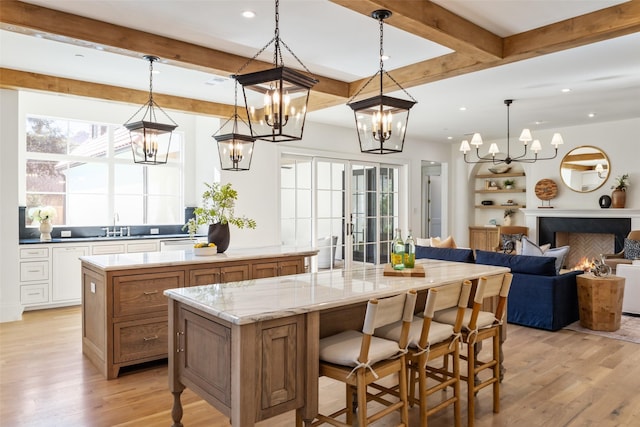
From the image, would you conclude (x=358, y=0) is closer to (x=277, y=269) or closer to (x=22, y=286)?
(x=277, y=269)

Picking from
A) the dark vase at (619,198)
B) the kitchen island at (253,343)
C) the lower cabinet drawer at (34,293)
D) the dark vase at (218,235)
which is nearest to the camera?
the kitchen island at (253,343)

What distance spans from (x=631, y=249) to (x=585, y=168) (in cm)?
177

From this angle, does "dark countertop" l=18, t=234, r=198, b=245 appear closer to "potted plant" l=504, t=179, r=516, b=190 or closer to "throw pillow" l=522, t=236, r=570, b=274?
"throw pillow" l=522, t=236, r=570, b=274

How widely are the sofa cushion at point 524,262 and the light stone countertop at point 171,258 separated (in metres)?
2.06

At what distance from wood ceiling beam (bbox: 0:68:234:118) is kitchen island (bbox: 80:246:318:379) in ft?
7.45

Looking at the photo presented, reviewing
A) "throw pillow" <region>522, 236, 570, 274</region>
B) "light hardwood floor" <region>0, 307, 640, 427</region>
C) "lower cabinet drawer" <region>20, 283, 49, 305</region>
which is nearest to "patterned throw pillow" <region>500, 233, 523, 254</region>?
"throw pillow" <region>522, 236, 570, 274</region>

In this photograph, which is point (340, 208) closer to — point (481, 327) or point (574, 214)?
point (574, 214)

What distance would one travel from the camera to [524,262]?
5.00 meters

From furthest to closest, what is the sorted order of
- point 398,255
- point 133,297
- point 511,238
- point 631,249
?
point 511,238
point 631,249
point 133,297
point 398,255

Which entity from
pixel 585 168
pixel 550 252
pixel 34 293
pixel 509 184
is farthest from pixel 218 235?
pixel 509 184

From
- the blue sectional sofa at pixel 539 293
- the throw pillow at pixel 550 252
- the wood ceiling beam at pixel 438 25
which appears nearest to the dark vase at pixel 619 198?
the throw pillow at pixel 550 252

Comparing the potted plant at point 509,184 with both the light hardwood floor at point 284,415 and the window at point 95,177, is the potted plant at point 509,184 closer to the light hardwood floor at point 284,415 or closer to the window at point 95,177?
the light hardwood floor at point 284,415

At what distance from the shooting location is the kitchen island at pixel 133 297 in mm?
3461

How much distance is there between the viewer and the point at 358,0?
2.74 m
